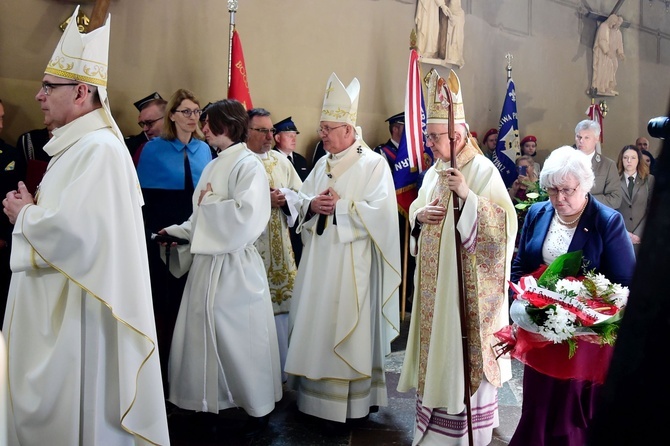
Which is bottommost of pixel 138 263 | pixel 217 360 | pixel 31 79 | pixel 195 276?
pixel 217 360

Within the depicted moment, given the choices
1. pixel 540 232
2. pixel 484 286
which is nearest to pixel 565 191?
pixel 540 232

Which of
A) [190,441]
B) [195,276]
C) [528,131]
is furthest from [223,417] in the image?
[528,131]

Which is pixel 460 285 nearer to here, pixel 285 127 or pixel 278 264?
pixel 278 264

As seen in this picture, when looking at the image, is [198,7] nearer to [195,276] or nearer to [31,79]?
[31,79]

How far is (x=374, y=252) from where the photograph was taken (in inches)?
160

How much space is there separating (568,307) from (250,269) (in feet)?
5.94

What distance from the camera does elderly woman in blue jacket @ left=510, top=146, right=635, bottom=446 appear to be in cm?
295

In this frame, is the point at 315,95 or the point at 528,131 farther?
the point at 528,131

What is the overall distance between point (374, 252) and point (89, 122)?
1904mm

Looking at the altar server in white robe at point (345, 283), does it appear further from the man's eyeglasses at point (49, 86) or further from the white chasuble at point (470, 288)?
the man's eyeglasses at point (49, 86)

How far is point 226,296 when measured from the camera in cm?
373

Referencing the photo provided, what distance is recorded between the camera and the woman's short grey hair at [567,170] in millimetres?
3088

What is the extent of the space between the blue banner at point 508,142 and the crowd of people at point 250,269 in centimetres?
478

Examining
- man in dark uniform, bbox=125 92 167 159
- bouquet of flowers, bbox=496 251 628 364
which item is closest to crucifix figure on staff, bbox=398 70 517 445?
bouquet of flowers, bbox=496 251 628 364
